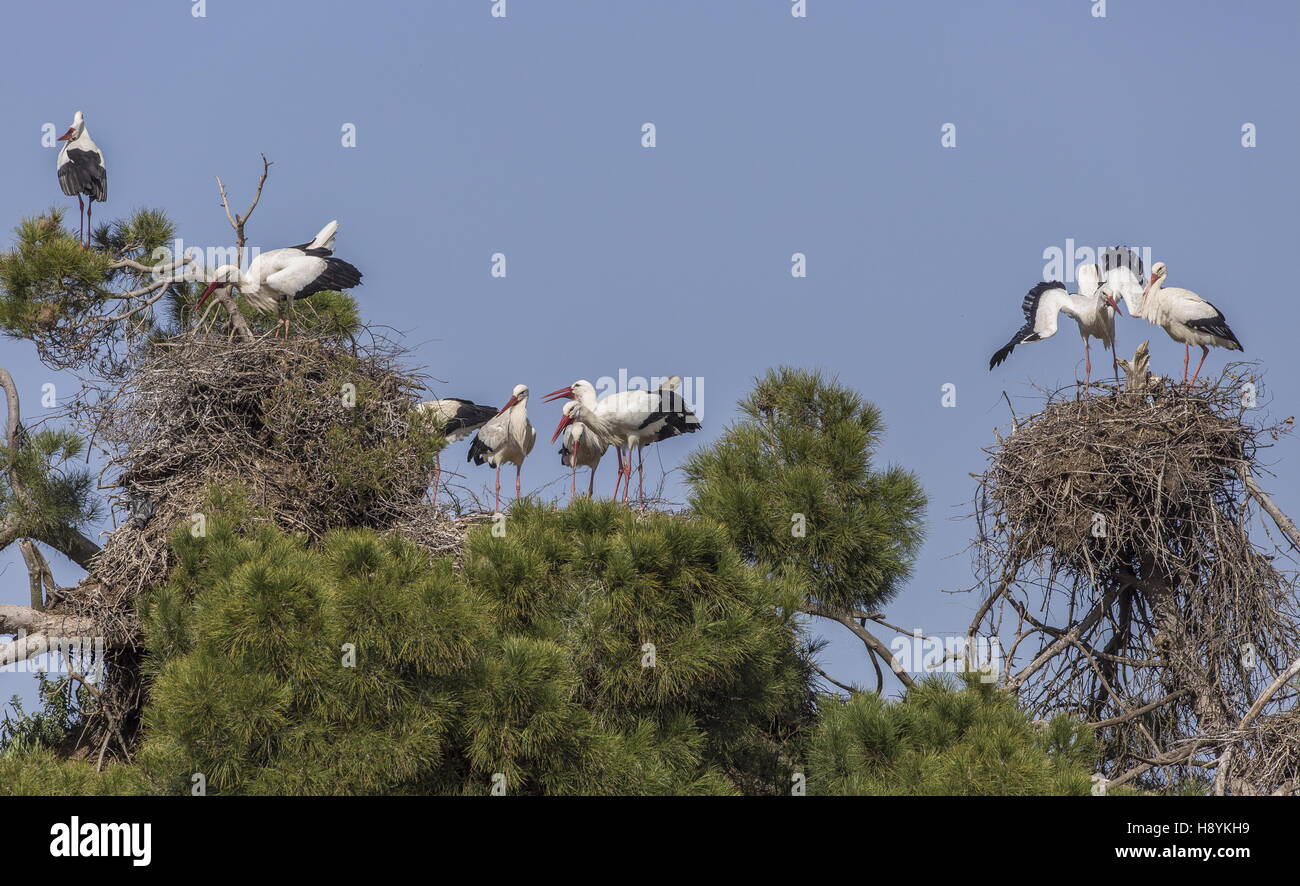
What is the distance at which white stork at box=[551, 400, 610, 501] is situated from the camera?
13578 mm

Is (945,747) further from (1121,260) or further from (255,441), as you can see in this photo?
(1121,260)

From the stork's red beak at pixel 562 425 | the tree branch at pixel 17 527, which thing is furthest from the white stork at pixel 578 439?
A: the tree branch at pixel 17 527

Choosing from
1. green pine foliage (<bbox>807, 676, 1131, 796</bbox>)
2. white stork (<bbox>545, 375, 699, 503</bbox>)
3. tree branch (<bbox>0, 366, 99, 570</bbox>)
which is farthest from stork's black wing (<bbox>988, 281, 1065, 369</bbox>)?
tree branch (<bbox>0, 366, 99, 570</bbox>)

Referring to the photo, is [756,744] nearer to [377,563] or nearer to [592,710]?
[592,710]

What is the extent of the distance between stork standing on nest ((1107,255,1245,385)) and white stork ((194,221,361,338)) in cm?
695

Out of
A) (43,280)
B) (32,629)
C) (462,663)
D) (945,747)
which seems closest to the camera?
(462,663)

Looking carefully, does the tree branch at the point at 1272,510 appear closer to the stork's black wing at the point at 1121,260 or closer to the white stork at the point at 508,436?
the stork's black wing at the point at 1121,260

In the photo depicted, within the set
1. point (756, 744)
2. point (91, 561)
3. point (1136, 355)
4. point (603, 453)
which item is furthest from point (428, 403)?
point (1136, 355)

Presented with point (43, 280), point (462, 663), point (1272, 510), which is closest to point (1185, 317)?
point (1272, 510)

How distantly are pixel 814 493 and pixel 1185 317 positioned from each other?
482cm

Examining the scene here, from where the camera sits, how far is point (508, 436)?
14.0 metres

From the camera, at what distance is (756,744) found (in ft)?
31.7

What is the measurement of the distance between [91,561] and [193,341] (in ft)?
5.65

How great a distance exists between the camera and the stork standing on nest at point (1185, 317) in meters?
13.4
